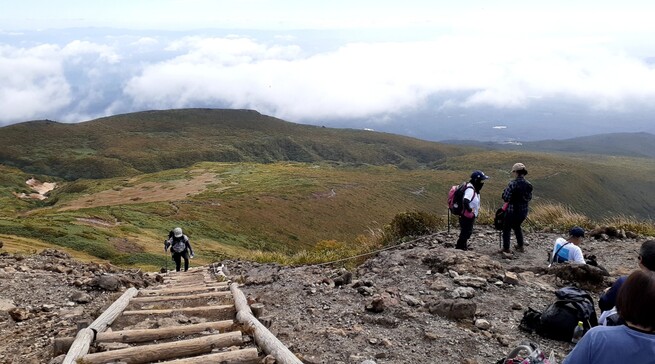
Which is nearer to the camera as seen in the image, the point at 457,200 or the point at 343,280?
the point at 343,280

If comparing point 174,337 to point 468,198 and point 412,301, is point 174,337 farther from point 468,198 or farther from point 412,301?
point 468,198

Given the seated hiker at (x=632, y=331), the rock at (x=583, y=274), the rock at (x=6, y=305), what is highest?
the seated hiker at (x=632, y=331)

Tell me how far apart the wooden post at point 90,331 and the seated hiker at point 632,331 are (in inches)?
216

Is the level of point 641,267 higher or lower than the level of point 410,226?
higher

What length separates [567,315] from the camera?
7.21 meters

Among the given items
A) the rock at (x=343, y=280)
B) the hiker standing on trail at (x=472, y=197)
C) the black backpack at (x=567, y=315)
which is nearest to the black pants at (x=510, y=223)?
the hiker standing on trail at (x=472, y=197)

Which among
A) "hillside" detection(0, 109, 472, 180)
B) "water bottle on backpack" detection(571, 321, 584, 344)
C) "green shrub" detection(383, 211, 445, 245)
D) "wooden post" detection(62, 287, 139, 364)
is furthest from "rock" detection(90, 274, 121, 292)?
"hillside" detection(0, 109, 472, 180)

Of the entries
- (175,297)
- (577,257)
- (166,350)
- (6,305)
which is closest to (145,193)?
(6,305)

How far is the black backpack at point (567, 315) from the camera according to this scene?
698 centimetres

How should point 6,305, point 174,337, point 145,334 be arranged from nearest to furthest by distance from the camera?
1. point 145,334
2. point 174,337
3. point 6,305

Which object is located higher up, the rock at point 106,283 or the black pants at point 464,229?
the black pants at point 464,229

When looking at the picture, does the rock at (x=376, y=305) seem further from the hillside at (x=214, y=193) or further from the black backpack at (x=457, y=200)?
the hillside at (x=214, y=193)

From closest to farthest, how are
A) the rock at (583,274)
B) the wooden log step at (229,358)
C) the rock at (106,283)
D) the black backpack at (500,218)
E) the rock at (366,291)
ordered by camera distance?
the wooden log step at (229,358)
the rock at (366,291)
the rock at (583,274)
the rock at (106,283)
the black backpack at (500,218)

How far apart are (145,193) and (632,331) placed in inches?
3445
